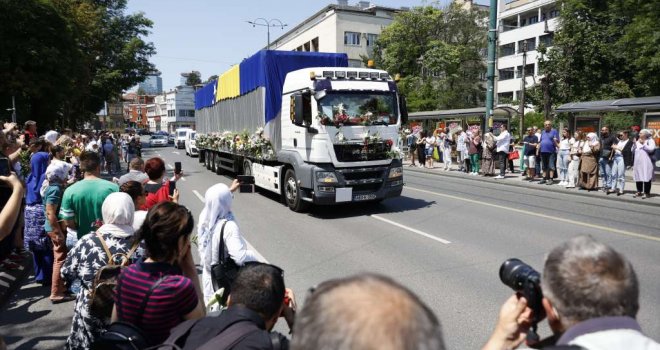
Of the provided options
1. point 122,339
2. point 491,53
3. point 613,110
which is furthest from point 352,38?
point 122,339

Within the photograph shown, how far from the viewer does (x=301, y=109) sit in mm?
10234

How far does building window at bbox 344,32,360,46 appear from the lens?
6028cm

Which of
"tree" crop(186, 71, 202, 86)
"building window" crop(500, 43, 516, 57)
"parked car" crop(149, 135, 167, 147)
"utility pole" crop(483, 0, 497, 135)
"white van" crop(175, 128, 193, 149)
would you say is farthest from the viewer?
"tree" crop(186, 71, 202, 86)

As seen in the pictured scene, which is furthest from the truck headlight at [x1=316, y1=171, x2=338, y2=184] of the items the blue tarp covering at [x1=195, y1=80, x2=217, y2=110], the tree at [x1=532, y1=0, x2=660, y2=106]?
the tree at [x1=532, y1=0, x2=660, y2=106]

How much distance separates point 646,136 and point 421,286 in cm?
1029

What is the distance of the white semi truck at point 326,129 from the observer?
10.4 m

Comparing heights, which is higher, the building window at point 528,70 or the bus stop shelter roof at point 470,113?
the building window at point 528,70

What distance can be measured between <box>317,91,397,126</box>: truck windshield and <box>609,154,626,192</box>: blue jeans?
689 cm

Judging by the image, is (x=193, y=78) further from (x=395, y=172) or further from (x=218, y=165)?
(x=395, y=172)

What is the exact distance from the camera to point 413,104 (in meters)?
46.3

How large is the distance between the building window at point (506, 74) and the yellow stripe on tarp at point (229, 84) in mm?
53995

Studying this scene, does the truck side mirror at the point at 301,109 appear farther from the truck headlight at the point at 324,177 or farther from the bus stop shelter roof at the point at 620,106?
the bus stop shelter roof at the point at 620,106

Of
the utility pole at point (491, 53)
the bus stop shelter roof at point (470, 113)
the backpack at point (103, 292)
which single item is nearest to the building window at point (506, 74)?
the bus stop shelter roof at point (470, 113)

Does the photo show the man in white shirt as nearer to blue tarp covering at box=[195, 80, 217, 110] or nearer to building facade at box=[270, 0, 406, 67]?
blue tarp covering at box=[195, 80, 217, 110]
